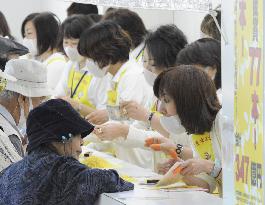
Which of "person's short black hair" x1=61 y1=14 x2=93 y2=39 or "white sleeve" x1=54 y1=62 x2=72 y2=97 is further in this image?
"person's short black hair" x1=61 y1=14 x2=93 y2=39

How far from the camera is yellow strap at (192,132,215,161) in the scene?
11.1ft

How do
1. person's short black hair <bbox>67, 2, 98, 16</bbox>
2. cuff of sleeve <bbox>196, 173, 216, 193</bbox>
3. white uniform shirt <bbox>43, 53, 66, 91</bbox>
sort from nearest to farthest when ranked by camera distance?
1. cuff of sleeve <bbox>196, 173, 216, 193</bbox>
2. white uniform shirt <bbox>43, 53, 66, 91</bbox>
3. person's short black hair <bbox>67, 2, 98, 16</bbox>

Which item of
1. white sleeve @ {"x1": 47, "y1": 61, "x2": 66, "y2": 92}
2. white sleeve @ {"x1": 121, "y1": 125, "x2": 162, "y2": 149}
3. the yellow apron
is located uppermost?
the yellow apron

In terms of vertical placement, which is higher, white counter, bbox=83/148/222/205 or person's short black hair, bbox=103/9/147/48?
person's short black hair, bbox=103/9/147/48

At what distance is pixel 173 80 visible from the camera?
134 inches

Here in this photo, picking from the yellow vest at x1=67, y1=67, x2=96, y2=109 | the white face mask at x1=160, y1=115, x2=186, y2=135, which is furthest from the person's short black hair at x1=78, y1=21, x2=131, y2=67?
the white face mask at x1=160, y1=115, x2=186, y2=135

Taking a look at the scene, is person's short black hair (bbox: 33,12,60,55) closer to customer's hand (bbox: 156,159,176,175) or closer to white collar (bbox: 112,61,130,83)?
white collar (bbox: 112,61,130,83)

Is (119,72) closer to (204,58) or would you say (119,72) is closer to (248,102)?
(204,58)

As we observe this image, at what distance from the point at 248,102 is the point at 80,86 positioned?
3.39 metres

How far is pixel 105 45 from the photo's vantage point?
480 cm

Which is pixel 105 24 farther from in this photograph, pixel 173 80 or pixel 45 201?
pixel 45 201

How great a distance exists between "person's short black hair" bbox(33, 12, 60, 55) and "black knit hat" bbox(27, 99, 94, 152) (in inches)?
153

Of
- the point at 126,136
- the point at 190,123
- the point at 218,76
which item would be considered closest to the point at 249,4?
the point at 190,123

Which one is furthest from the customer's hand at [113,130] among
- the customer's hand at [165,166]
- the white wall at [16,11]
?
the white wall at [16,11]
